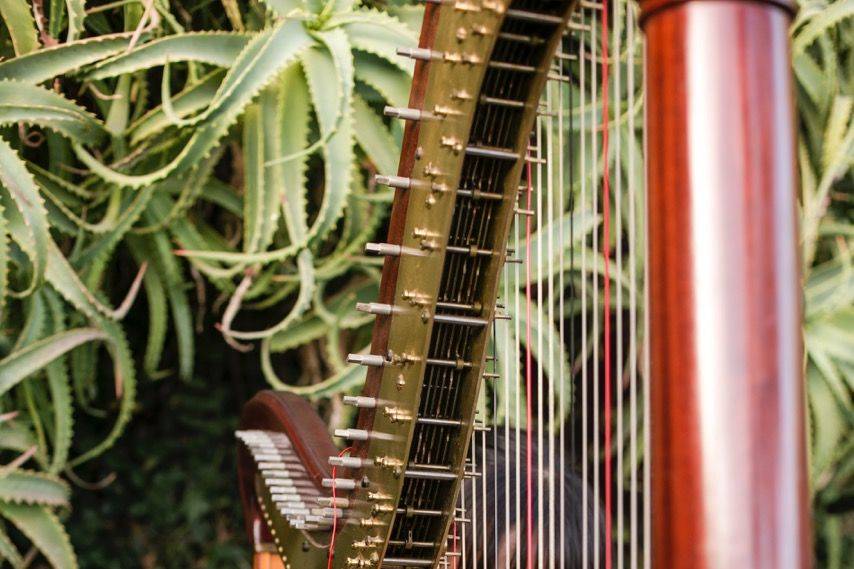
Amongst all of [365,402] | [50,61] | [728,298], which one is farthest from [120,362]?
[728,298]

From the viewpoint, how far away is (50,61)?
65.4 inches

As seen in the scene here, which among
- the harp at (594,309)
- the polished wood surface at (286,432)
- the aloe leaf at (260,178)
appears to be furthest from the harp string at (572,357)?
the aloe leaf at (260,178)

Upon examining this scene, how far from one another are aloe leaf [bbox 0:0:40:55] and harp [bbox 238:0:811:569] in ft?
2.11

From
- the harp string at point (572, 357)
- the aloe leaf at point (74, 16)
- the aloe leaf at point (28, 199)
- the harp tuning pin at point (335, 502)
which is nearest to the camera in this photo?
the harp string at point (572, 357)

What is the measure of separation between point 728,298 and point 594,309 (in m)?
0.27

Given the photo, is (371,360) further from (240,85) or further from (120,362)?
(120,362)

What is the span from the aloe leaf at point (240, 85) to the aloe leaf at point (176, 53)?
0.06 metres

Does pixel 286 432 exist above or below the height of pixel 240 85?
below

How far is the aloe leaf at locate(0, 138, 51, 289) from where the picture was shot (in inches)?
61.3

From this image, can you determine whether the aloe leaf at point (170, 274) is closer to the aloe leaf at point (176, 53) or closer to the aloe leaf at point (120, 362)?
the aloe leaf at point (120, 362)

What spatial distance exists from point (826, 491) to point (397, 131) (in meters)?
1.04

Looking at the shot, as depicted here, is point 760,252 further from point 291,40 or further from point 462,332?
point 291,40

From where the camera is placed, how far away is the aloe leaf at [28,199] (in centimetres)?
156

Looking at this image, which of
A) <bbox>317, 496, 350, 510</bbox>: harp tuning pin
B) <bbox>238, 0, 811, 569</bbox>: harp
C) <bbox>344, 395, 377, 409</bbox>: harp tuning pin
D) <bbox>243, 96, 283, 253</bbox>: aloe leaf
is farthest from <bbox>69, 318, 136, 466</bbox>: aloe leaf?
<bbox>344, 395, 377, 409</bbox>: harp tuning pin
